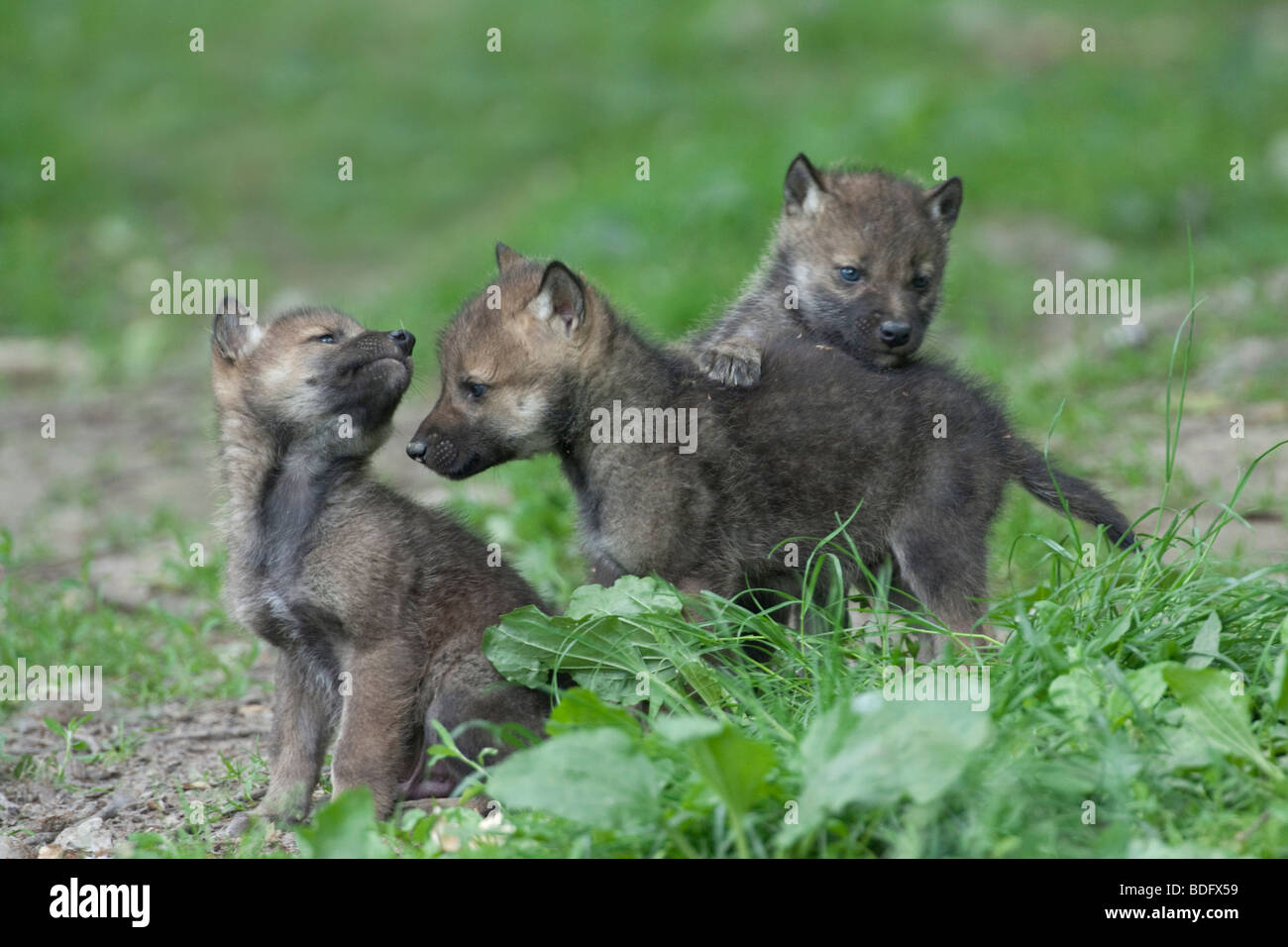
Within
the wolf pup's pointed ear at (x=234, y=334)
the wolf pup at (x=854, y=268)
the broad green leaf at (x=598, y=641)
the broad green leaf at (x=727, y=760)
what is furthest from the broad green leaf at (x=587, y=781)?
the wolf pup at (x=854, y=268)

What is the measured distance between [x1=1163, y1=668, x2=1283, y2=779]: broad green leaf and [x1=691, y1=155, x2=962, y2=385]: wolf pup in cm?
214

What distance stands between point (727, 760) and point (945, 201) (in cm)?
335

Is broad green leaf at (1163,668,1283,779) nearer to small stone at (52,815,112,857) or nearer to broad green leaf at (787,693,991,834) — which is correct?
broad green leaf at (787,693,991,834)

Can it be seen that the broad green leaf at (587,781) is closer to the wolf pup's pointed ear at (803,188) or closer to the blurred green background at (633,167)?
the blurred green background at (633,167)

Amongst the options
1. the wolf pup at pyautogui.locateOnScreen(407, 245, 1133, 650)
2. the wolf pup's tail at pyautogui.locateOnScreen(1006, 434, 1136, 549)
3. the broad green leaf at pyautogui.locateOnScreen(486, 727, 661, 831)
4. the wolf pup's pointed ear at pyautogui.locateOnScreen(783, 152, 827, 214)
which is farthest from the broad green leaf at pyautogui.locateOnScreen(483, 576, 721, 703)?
the wolf pup's pointed ear at pyautogui.locateOnScreen(783, 152, 827, 214)

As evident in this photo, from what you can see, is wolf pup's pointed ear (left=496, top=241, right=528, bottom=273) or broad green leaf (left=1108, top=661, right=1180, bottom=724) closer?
broad green leaf (left=1108, top=661, right=1180, bottom=724)

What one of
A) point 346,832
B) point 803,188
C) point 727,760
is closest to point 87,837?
point 346,832

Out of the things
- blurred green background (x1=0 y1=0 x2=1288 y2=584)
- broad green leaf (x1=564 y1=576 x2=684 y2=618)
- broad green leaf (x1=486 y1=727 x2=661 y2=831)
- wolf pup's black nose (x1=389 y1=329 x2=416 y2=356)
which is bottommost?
broad green leaf (x1=486 y1=727 x2=661 y2=831)

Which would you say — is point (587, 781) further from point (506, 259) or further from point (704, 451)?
point (506, 259)

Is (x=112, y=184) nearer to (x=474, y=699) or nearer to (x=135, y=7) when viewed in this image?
(x=135, y=7)

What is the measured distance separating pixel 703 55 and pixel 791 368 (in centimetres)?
1087

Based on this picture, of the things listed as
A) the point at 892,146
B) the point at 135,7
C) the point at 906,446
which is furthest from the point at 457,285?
the point at 135,7

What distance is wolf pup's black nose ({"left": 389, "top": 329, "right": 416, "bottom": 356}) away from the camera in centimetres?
468

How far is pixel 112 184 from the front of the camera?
533 inches
